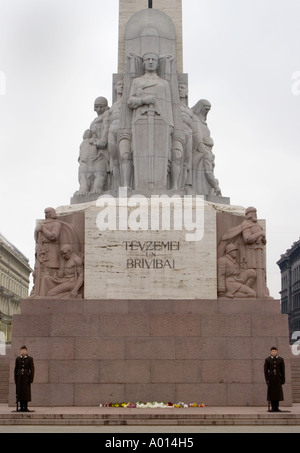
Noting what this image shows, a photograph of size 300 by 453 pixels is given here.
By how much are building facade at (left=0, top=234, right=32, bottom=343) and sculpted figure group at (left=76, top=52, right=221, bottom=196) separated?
46.2 m

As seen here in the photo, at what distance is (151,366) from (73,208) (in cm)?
484

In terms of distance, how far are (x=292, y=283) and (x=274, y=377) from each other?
266ft

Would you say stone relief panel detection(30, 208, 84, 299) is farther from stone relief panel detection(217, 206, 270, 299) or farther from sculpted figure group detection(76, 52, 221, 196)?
stone relief panel detection(217, 206, 270, 299)

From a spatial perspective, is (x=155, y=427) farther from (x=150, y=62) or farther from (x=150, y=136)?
(x=150, y=62)

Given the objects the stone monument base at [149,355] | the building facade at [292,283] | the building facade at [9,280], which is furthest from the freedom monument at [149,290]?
the building facade at [292,283]

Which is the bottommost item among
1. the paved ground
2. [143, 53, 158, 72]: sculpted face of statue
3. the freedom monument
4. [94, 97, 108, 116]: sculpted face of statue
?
the paved ground

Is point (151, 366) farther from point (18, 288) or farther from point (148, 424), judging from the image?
point (18, 288)

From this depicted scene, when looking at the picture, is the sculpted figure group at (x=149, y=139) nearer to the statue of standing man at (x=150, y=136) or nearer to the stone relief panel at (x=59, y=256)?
the statue of standing man at (x=150, y=136)

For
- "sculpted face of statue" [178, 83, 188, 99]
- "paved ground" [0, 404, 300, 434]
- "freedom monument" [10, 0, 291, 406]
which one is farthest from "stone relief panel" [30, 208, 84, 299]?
"sculpted face of statue" [178, 83, 188, 99]

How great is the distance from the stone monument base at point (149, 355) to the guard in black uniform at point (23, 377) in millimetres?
1401

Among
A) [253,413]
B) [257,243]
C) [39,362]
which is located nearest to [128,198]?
[257,243]

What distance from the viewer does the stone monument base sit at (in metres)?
18.2

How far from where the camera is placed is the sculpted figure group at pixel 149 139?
2197 cm

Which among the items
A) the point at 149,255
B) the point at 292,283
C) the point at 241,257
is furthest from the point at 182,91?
the point at 292,283
